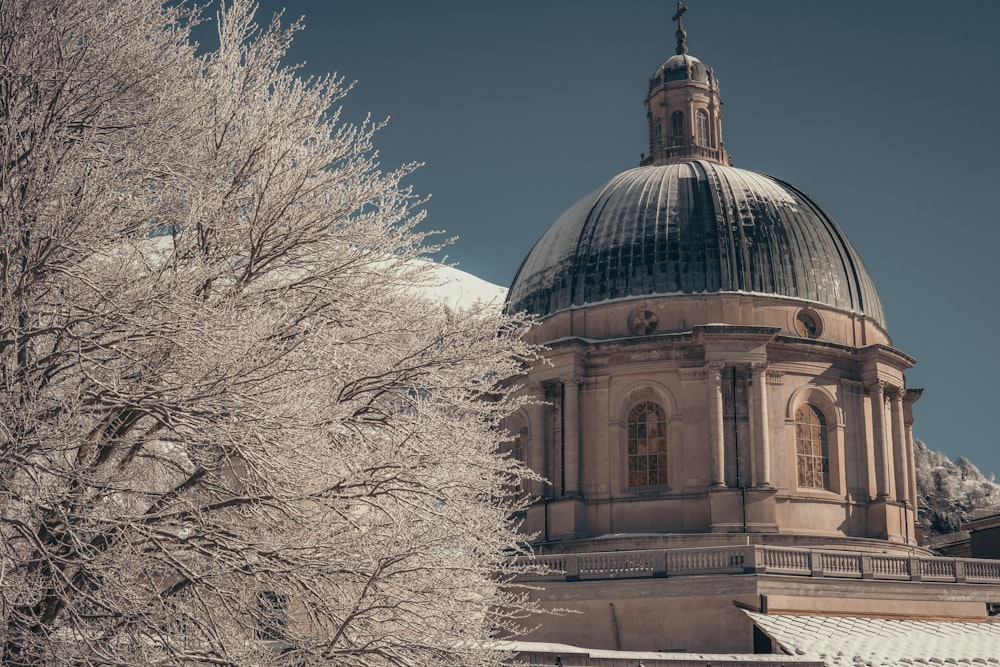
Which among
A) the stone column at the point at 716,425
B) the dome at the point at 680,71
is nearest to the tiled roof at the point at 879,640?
the stone column at the point at 716,425

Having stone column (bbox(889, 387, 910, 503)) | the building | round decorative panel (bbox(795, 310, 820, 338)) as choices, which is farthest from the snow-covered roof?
stone column (bbox(889, 387, 910, 503))

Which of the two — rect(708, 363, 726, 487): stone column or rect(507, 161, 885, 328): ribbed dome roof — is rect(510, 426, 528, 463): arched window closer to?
rect(507, 161, 885, 328): ribbed dome roof

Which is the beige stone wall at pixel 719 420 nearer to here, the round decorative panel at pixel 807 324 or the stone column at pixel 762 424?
the stone column at pixel 762 424

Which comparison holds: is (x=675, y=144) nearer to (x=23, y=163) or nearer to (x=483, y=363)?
(x=483, y=363)

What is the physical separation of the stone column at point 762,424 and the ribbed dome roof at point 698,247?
306cm

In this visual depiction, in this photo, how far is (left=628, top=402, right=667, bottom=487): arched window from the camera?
121ft

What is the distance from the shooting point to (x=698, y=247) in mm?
38594

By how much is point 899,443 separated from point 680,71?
15959 mm

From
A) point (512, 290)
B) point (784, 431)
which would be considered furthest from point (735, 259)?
point (512, 290)

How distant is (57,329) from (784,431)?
29147 mm

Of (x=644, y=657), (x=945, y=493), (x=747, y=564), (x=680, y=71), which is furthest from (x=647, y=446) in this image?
(x=945, y=493)

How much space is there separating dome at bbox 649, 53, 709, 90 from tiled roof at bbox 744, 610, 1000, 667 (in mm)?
22036

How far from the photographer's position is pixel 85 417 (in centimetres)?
1126

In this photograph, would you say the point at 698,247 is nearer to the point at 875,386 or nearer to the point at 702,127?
the point at 875,386
